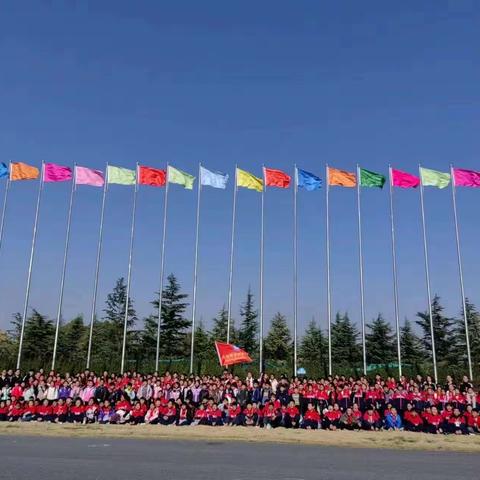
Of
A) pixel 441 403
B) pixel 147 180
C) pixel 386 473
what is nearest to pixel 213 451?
pixel 386 473

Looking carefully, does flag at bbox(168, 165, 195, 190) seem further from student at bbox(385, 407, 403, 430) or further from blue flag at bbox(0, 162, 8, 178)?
student at bbox(385, 407, 403, 430)

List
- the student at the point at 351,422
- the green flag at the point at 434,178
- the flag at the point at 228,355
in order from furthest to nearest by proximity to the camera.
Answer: the green flag at the point at 434,178 → the flag at the point at 228,355 → the student at the point at 351,422

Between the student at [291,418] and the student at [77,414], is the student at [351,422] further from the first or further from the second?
the student at [77,414]

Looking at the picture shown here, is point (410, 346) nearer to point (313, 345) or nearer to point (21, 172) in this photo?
point (313, 345)

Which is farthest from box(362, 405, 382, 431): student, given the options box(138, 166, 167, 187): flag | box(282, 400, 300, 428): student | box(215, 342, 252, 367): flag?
box(138, 166, 167, 187): flag

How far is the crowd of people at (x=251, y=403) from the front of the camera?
17.2 meters

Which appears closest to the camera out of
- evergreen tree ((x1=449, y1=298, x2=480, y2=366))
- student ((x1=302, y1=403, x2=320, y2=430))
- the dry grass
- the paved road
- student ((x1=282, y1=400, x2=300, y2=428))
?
the paved road

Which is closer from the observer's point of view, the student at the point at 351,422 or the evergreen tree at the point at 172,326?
the student at the point at 351,422

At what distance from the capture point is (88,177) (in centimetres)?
2684

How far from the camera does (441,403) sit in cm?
1775

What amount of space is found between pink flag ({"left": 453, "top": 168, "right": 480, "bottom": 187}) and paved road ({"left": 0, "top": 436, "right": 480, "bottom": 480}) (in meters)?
16.8

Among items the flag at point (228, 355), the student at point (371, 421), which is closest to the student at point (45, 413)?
the flag at point (228, 355)

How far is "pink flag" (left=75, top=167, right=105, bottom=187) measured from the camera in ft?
87.8

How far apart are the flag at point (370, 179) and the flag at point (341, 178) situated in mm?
553
